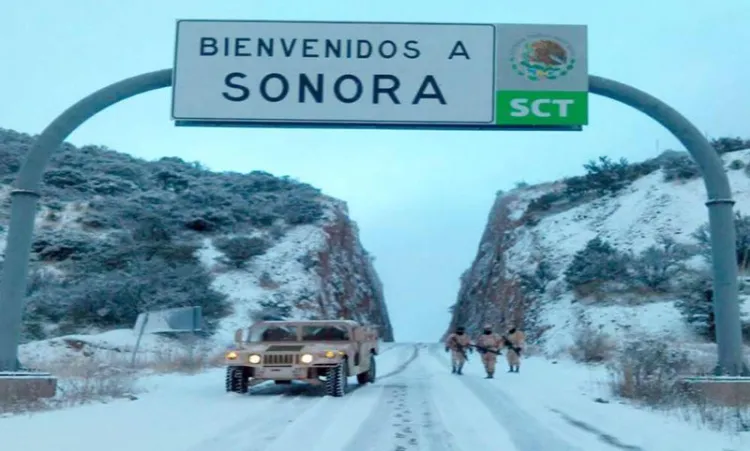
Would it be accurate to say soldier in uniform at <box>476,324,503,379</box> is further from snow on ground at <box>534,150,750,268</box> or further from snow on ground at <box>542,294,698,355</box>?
snow on ground at <box>534,150,750,268</box>

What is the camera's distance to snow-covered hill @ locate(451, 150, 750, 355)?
33062 millimetres

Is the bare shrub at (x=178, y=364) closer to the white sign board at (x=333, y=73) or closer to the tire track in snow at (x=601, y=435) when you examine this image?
the white sign board at (x=333, y=73)

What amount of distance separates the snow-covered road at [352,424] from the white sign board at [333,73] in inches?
166

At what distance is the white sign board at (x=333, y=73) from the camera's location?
12586 millimetres

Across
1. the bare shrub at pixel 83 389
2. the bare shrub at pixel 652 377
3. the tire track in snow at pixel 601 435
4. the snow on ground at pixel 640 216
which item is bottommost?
the tire track in snow at pixel 601 435

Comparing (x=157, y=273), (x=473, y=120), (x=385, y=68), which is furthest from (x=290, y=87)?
(x=157, y=273)

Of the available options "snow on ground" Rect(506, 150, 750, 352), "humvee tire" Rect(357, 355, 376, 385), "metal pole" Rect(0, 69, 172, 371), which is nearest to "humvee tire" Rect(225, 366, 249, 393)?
"humvee tire" Rect(357, 355, 376, 385)

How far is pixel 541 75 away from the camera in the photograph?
504 inches

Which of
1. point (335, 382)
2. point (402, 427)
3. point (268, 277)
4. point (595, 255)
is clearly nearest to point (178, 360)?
point (335, 382)

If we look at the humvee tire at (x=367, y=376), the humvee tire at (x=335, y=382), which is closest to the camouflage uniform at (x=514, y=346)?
the humvee tire at (x=367, y=376)

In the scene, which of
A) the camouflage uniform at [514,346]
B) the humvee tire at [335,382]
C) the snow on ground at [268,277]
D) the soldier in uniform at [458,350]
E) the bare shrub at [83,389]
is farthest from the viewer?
the snow on ground at [268,277]

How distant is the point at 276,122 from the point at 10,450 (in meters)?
5.95

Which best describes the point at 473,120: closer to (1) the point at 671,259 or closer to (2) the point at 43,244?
(1) the point at 671,259

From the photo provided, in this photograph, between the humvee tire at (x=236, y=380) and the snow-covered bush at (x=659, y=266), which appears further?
the snow-covered bush at (x=659, y=266)
